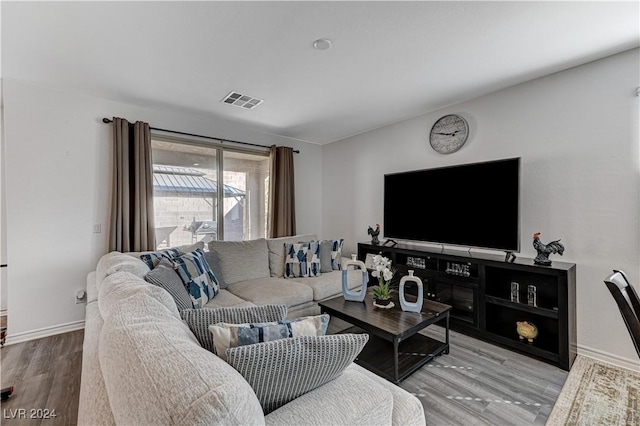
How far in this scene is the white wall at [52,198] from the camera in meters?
2.64

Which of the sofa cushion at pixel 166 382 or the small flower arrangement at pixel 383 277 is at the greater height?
the sofa cushion at pixel 166 382

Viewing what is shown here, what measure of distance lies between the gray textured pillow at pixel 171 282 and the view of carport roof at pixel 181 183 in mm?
1758

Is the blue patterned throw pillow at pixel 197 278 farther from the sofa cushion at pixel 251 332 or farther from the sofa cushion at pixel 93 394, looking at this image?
the sofa cushion at pixel 251 332

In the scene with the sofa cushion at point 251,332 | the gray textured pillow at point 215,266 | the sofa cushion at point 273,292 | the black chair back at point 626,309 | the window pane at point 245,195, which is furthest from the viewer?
the window pane at point 245,195

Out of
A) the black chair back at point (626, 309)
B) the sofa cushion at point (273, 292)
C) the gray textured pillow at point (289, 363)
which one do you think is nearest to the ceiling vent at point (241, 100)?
the sofa cushion at point (273, 292)

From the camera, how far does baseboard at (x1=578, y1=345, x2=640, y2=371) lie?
2.14 metres

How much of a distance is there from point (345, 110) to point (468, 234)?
2.03 m

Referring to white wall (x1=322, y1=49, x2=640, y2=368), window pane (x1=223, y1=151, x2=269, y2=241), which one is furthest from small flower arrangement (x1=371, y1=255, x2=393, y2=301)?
window pane (x1=223, y1=151, x2=269, y2=241)

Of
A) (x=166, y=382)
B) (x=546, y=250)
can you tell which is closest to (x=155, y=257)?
(x=166, y=382)

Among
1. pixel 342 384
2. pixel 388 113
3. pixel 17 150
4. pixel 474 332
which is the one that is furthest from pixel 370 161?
pixel 17 150

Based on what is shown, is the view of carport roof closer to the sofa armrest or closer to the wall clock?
the wall clock

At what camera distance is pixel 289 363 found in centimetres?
82

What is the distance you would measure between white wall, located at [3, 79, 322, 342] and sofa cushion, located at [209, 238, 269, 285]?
52.1 inches

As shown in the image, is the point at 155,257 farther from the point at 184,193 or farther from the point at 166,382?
the point at 166,382
